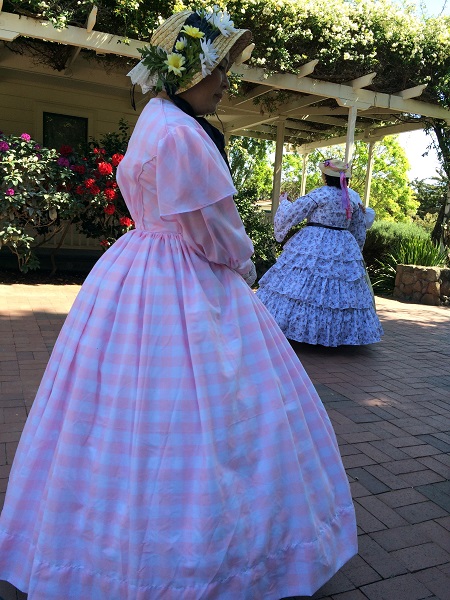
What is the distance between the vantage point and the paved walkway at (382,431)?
2.01 metres

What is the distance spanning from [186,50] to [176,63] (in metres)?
0.06

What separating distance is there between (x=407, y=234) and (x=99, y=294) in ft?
31.4

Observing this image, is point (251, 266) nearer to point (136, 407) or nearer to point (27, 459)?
point (136, 407)

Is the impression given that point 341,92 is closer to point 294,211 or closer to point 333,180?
point 333,180

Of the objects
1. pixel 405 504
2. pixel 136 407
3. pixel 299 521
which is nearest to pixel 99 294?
pixel 136 407

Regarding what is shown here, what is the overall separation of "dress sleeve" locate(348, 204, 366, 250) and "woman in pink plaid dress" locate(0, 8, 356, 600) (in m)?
3.74

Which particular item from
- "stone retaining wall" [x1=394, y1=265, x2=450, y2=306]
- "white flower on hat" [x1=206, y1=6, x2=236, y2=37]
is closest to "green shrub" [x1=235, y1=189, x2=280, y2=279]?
"stone retaining wall" [x1=394, y1=265, x2=450, y2=306]

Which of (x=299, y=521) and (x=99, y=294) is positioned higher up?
(x=99, y=294)

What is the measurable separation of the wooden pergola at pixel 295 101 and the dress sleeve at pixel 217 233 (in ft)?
16.7

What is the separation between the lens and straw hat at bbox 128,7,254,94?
1.63 meters

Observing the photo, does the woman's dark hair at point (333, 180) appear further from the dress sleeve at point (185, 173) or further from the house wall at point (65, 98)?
the house wall at point (65, 98)

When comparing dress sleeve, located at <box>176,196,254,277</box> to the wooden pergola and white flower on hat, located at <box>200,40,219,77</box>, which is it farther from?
the wooden pergola

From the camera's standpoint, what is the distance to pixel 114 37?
695 centimetres

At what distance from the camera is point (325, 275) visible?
16.7 feet
